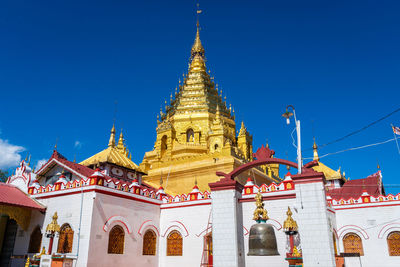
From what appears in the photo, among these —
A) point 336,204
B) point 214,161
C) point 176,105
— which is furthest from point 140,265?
point 176,105

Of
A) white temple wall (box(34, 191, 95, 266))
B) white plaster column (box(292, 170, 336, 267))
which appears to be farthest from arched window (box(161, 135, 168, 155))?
white plaster column (box(292, 170, 336, 267))

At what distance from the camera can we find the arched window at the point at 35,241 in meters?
16.5

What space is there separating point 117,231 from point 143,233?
169 centimetres

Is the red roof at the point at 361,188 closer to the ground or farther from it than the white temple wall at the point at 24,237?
farther from it

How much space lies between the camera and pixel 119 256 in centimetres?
1562

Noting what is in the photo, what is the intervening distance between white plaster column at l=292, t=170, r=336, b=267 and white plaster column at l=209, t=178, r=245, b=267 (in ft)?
7.92

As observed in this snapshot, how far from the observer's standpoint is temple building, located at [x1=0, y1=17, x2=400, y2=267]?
37.2 ft

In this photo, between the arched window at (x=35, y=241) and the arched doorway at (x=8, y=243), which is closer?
the arched window at (x=35, y=241)

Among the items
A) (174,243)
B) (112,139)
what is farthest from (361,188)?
(112,139)

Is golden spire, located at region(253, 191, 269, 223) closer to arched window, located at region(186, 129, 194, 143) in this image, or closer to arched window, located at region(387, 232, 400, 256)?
arched window, located at region(387, 232, 400, 256)

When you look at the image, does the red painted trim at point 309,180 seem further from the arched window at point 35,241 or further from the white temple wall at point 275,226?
the arched window at point 35,241

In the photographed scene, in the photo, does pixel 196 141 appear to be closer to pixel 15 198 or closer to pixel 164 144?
pixel 164 144

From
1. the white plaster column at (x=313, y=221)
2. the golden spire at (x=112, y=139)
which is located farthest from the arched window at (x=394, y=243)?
the golden spire at (x=112, y=139)

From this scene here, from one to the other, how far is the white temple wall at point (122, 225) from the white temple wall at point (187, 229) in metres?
0.40
